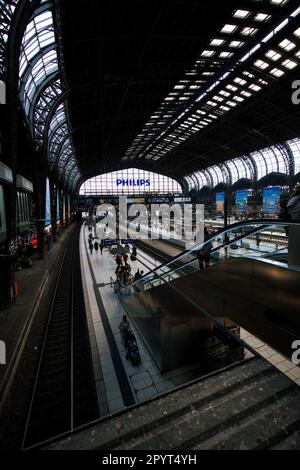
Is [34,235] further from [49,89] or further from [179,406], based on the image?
[179,406]

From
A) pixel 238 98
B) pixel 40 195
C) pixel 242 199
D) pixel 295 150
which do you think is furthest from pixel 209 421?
pixel 295 150

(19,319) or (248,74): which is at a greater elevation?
(248,74)

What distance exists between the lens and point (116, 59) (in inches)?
688

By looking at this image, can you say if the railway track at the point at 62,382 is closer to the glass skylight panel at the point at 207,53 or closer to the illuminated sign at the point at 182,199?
the glass skylight panel at the point at 207,53

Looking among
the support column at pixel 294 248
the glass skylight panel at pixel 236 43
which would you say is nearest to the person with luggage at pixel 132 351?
the support column at pixel 294 248

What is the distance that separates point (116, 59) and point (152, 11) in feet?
15.8

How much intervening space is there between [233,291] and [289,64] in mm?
25956

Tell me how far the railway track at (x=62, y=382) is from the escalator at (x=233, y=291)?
230 cm

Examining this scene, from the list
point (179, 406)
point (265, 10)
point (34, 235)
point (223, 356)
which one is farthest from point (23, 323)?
point (265, 10)

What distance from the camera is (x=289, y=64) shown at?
2139cm

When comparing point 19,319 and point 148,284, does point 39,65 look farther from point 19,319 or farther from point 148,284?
point 148,284

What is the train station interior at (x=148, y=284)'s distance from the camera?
8.13 ft

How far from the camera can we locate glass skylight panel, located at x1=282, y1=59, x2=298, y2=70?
20925 millimetres

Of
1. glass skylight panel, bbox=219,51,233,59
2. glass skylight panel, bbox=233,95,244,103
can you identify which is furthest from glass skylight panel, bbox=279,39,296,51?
glass skylight panel, bbox=233,95,244,103
